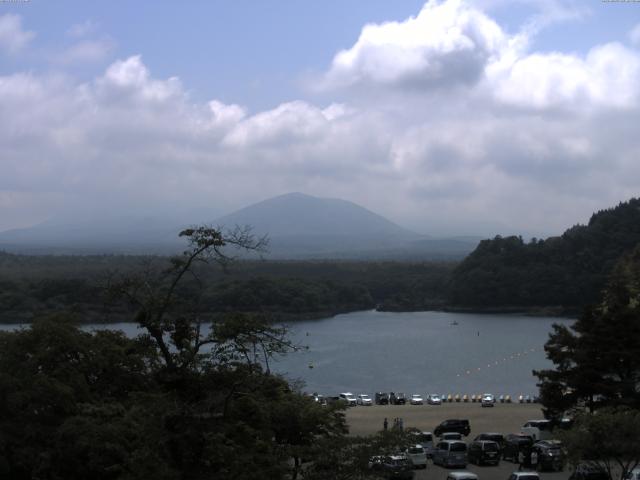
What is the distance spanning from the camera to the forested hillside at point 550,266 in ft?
166

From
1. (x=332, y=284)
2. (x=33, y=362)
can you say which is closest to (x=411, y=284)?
(x=332, y=284)

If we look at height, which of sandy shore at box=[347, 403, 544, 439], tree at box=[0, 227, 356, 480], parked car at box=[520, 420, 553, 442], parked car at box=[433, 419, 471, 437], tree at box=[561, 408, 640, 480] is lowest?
sandy shore at box=[347, 403, 544, 439]

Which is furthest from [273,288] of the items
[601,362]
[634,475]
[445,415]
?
[634,475]

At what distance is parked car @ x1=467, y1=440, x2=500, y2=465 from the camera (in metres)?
10.6

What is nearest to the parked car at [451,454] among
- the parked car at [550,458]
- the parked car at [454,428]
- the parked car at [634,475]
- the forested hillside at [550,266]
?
the parked car at [550,458]

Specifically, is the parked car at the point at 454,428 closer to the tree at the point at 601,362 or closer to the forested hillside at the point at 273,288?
the tree at the point at 601,362

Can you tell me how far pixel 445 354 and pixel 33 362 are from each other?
2856 centimetres

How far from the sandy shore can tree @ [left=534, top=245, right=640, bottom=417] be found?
6.13ft

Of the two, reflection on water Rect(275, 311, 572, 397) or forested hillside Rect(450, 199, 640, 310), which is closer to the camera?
reflection on water Rect(275, 311, 572, 397)

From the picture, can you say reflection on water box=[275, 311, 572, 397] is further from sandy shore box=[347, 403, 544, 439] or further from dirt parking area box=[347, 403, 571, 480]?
dirt parking area box=[347, 403, 571, 480]

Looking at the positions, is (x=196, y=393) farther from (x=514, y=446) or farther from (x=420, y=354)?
(x=420, y=354)

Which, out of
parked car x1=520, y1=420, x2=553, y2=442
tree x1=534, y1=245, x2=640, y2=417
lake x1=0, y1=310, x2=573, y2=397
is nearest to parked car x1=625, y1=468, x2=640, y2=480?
tree x1=534, y1=245, x2=640, y2=417

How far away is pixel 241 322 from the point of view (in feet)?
15.6

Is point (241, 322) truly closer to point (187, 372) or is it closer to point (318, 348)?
point (187, 372)
